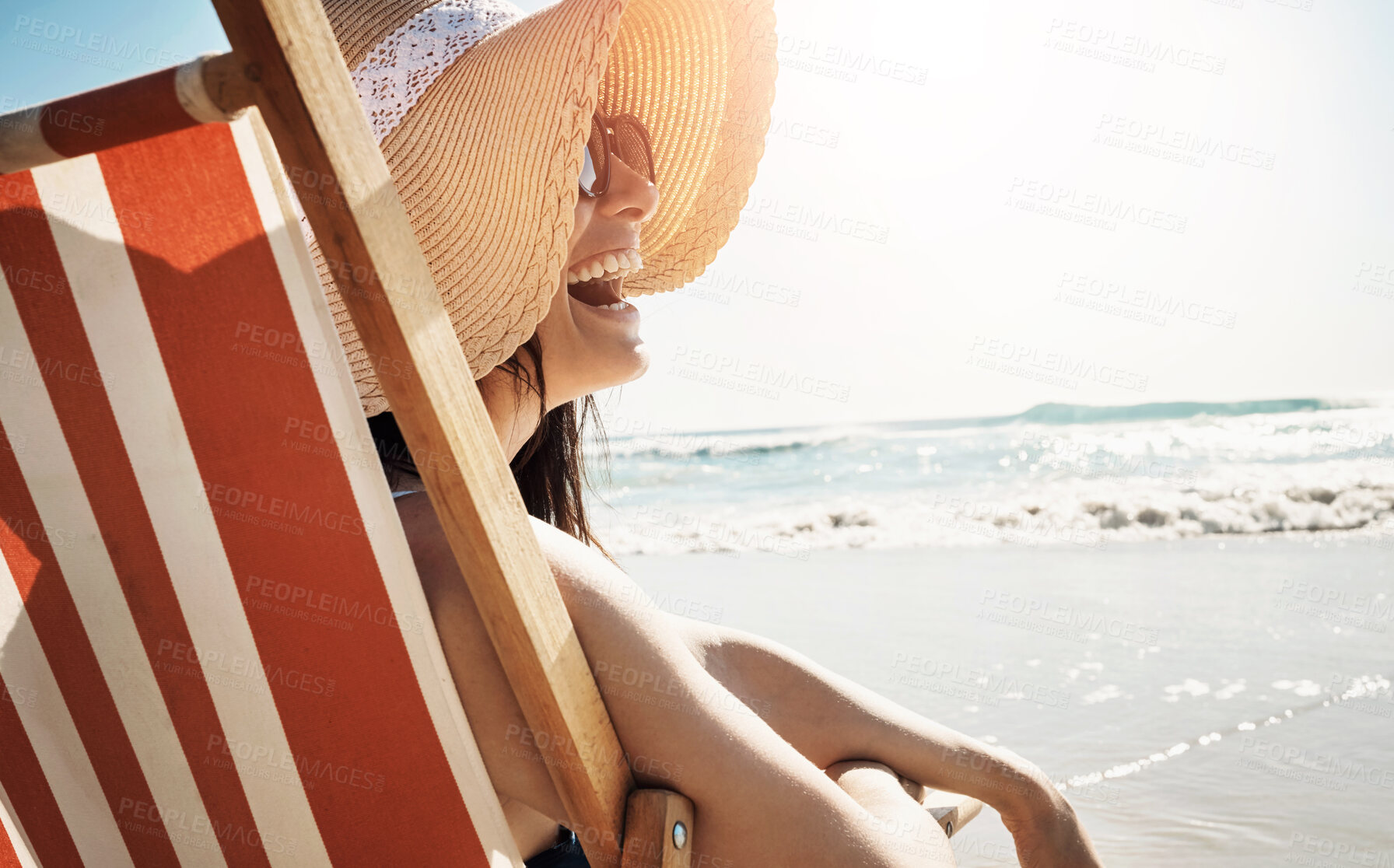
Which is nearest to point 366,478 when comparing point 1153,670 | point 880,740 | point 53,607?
point 53,607

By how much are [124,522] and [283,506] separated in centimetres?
19

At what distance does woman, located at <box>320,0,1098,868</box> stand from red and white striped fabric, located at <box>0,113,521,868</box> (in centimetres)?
8

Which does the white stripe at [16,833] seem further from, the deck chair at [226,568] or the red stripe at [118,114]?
the red stripe at [118,114]

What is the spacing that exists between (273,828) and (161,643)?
0.83ft

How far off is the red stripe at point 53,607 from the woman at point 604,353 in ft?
1.16

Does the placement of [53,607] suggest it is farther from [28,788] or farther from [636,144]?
[636,144]

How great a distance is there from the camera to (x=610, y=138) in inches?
70.9

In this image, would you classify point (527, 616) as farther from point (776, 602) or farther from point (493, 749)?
point (776, 602)

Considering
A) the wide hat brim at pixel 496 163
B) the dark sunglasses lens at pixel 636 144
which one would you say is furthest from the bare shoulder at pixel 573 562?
the dark sunglasses lens at pixel 636 144

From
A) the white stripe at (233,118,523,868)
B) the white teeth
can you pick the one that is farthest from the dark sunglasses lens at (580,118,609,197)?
the white stripe at (233,118,523,868)

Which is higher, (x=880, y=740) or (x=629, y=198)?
(x=629, y=198)

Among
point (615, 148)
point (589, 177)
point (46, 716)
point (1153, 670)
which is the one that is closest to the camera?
point (46, 716)

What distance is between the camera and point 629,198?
155 cm

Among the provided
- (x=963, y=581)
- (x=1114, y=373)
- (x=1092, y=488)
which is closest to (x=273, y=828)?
(x=963, y=581)
